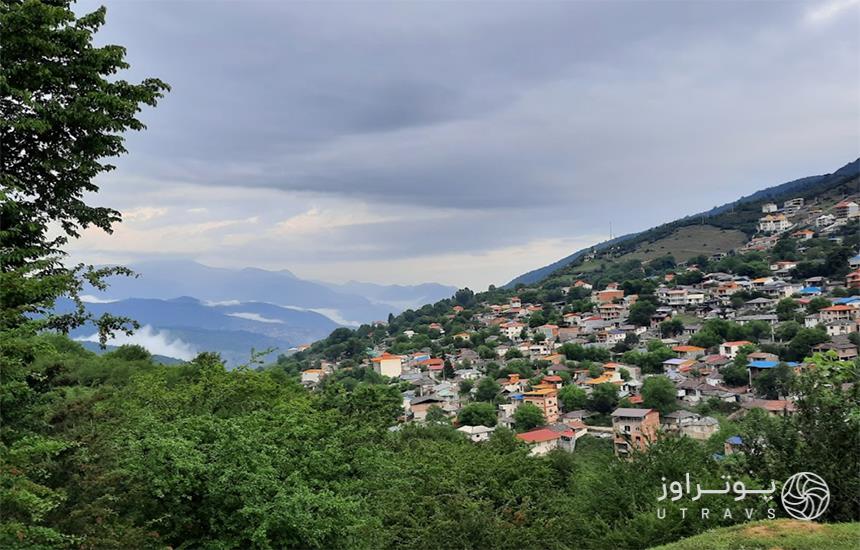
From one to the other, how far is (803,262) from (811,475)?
90.3m

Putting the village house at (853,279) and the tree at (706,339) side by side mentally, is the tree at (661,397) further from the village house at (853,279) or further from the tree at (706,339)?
the village house at (853,279)

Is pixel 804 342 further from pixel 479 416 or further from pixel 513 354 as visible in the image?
pixel 513 354

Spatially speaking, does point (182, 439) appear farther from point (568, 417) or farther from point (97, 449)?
point (568, 417)

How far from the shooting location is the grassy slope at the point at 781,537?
5973 millimetres

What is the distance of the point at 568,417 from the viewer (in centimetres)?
4431

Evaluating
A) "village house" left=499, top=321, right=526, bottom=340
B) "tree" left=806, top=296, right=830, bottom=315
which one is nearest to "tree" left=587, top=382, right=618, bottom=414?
"tree" left=806, top=296, right=830, bottom=315

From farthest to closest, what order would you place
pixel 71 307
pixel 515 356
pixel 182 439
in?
pixel 515 356, pixel 71 307, pixel 182 439

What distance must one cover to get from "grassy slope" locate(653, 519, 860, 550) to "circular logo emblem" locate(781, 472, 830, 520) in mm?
872

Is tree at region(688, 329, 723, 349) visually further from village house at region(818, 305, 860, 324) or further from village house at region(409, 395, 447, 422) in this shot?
village house at region(409, 395, 447, 422)

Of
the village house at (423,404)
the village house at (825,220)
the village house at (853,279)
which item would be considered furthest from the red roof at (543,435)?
the village house at (825,220)

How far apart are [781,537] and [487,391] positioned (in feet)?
158

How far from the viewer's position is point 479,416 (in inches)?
1746

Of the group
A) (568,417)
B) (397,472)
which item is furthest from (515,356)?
(397,472)

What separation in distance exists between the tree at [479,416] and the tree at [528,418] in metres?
2.55
